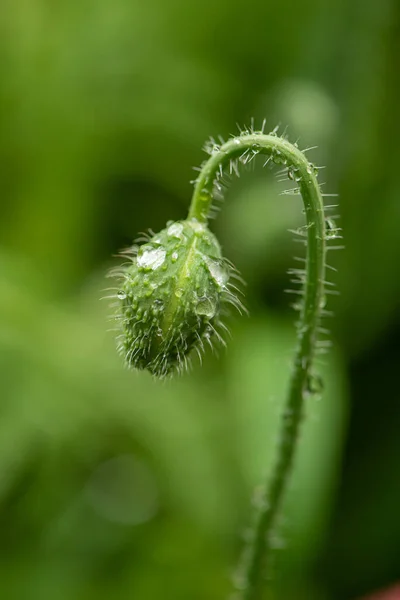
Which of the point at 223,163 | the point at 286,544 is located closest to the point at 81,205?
the point at 286,544

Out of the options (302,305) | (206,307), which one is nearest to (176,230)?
(206,307)

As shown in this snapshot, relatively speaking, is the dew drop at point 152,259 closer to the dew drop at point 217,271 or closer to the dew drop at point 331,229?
the dew drop at point 217,271

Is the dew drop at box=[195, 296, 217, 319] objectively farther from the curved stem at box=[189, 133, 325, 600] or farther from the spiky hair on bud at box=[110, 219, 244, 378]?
the curved stem at box=[189, 133, 325, 600]

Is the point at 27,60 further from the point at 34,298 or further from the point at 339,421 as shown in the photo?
the point at 339,421

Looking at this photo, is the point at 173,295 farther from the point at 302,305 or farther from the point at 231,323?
the point at 231,323

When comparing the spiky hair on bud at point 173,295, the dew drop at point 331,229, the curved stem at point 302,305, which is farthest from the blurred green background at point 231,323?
the dew drop at point 331,229

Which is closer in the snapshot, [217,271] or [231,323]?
[217,271]

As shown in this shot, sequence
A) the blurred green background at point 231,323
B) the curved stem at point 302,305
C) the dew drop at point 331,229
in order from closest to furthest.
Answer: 1. the curved stem at point 302,305
2. the dew drop at point 331,229
3. the blurred green background at point 231,323
